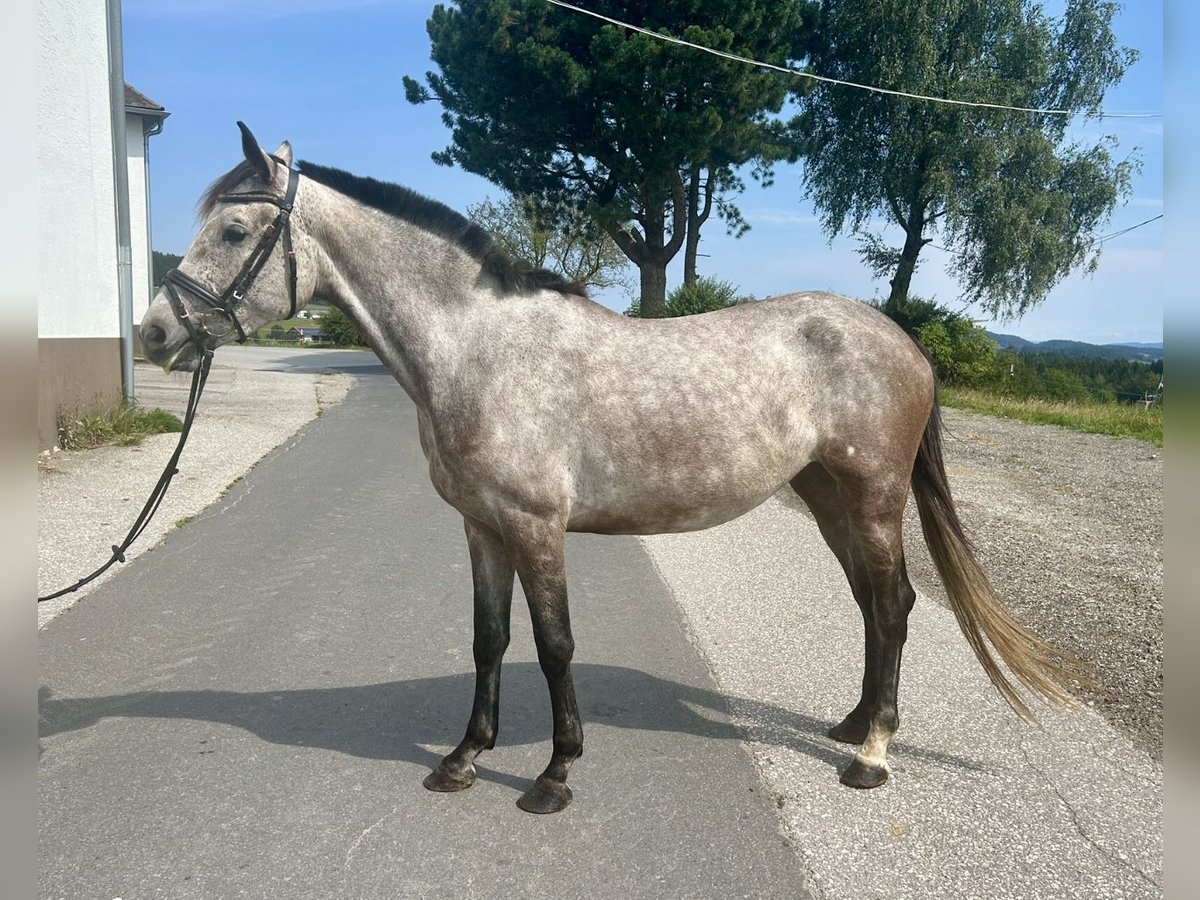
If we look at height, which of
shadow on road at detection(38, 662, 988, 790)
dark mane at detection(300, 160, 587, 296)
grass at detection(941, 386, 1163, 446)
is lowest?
shadow on road at detection(38, 662, 988, 790)

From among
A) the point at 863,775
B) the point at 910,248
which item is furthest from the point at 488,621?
the point at 910,248

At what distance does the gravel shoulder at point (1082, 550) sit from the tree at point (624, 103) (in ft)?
35.9

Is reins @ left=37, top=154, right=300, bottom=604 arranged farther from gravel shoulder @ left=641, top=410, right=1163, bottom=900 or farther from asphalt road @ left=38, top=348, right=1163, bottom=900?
gravel shoulder @ left=641, top=410, right=1163, bottom=900

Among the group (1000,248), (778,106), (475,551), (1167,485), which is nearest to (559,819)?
(475,551)

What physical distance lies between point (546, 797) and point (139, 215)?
22101mm

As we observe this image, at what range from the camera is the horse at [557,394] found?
305cm

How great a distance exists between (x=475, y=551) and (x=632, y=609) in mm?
2101

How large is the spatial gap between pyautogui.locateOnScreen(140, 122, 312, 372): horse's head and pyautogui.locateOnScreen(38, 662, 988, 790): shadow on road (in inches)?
63.8

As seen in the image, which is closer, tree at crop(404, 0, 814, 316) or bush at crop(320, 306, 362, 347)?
tree at crop(404, 0, 814, 316)

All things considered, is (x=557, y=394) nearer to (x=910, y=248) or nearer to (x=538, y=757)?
(x=538, y=757)

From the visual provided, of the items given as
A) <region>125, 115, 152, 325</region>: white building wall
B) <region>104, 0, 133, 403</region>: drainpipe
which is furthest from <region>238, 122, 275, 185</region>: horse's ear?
<region>125, 115, 152, 325</region>: white building wall

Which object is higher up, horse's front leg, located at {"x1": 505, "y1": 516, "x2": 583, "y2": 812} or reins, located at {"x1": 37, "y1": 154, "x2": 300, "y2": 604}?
reins, located at {"x1": 37, "y1": 154, "x2": 300, "y2": 604}

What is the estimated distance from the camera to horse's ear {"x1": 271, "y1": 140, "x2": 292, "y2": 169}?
124 inches

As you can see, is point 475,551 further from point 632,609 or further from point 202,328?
point 632,609
